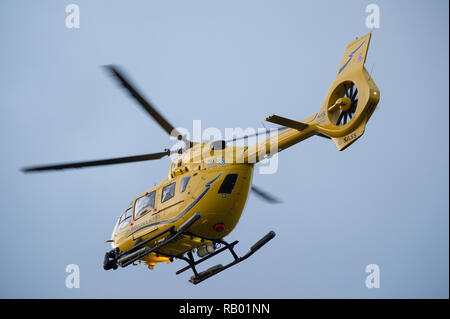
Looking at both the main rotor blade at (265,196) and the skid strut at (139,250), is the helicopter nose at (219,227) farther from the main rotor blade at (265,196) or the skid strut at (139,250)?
the main rotor blade at (265,196)

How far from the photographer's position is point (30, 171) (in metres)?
13.8

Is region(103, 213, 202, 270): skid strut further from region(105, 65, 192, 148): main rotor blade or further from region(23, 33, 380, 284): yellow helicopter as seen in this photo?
region(105, 65, 192, 148): main rotor blade

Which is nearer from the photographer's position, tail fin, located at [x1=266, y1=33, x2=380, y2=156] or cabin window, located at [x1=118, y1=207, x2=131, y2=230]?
tail fin, located at [x1=266, y1=33, x2=380, y2=156]

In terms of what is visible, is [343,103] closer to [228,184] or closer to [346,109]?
[346,109]

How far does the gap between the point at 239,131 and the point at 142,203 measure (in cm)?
380

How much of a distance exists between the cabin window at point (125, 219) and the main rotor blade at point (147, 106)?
2.79 metres

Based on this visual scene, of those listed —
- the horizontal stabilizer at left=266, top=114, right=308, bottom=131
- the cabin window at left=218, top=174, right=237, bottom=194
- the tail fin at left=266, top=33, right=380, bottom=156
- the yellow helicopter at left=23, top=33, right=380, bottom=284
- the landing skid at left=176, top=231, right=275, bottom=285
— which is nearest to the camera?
the horizontal stabilizer at left=266, top=114, right=308, bottom=131

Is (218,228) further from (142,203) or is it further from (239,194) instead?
(142,203)

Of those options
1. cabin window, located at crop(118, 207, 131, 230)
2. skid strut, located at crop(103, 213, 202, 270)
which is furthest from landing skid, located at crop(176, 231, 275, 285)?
cabin window, located at crop(118, 207, 131, 230)

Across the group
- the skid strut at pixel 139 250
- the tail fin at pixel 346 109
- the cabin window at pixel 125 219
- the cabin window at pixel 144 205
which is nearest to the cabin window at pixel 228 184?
the skid strut at pixel 139 250

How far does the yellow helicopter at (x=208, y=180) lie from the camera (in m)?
12.1

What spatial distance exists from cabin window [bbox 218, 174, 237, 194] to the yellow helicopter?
0.02 m

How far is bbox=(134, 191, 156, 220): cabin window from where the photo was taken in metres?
14.9

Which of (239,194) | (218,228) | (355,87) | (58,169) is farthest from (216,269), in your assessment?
(355,87)
